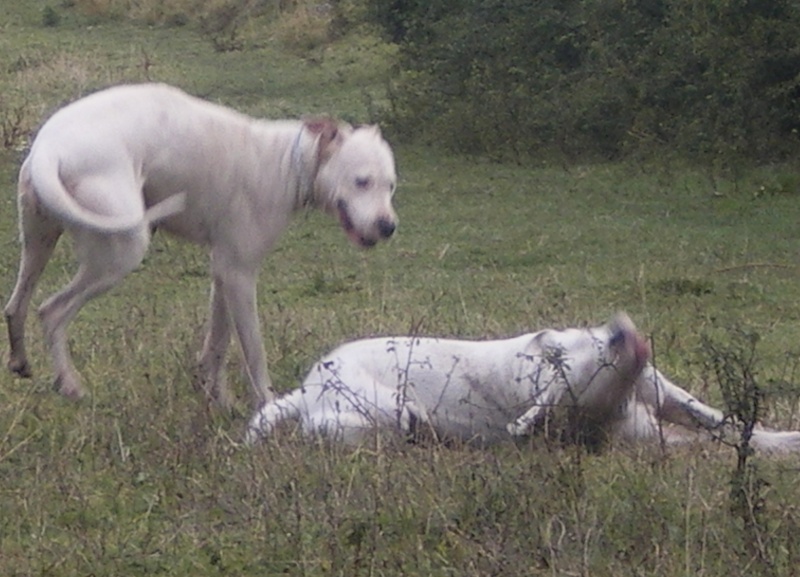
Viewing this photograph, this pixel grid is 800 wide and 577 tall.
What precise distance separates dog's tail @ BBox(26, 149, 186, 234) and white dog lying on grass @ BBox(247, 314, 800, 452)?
909 mm

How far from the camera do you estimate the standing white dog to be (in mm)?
6574

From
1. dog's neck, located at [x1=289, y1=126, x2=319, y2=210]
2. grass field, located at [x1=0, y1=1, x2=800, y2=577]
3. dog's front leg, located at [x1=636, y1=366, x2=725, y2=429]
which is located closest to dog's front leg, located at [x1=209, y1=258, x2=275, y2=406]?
grass field, located at [x1=0, y1=1, x2=800, y2=577]

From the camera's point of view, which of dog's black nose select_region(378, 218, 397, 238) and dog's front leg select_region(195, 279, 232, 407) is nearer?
dog's front leg select_region(195, 279, 232, 407)

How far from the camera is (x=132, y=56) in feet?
87.2

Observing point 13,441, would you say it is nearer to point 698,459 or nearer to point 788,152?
point 698,459

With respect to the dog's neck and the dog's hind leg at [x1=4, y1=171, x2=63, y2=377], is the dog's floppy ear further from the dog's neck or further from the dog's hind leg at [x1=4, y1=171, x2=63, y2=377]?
the dog's hind leg at [x1=4, y1=171, x2=63, y2=377]

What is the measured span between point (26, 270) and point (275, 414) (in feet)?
5.38

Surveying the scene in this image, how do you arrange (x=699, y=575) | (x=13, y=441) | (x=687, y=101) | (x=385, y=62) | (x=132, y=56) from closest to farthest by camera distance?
(x=699, y=575) < (x=13, y=441) < (x=687, y=101) < (x=385, y=62) < (x=132, y=56)

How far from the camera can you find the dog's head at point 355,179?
7211 mm

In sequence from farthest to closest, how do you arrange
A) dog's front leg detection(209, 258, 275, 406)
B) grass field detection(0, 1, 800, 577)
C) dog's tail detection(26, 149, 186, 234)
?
1. dog's front leg detection(209, 258, 275, 406)
2. dog's tail detection(26, 149, 186, 234)
3. grass field detection(0, 1, 800, 577)

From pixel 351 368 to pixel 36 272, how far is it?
1.65 m

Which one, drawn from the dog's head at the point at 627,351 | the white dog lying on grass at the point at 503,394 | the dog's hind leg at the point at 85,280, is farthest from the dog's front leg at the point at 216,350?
the dog's head at the point at 627,351

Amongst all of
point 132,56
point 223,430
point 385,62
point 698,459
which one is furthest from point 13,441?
point 132,56

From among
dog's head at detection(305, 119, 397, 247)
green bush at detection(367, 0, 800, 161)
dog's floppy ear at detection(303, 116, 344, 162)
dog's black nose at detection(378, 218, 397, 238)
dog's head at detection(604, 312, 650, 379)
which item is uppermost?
dog's floppy ear at detection(303, 116, 344, 162)
